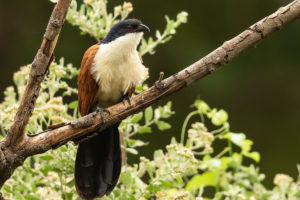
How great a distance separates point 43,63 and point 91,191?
0.69 m

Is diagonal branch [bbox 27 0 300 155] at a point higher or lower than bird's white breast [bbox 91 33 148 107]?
lower

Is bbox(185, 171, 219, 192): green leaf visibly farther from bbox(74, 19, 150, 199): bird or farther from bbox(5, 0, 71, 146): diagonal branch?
bbox(5, 0, 71, 146): diagonal branch

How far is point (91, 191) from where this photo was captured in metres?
2.52

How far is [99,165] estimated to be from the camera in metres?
2.70

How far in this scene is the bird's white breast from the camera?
9.05 feet

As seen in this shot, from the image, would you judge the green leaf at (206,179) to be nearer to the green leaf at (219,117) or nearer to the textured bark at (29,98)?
the green leaf at (219,117)

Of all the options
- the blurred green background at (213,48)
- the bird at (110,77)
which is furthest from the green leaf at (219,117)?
the blurred green background at (213,48)

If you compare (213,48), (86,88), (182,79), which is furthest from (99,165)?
(213,48)

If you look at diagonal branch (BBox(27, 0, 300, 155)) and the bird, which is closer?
diagonal branch (BBox(27, 0, 300, 155))

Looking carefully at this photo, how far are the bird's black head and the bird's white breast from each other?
0.03m

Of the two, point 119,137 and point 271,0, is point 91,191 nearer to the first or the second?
point 119,137

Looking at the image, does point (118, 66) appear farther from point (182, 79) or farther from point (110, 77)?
point (182, 79)

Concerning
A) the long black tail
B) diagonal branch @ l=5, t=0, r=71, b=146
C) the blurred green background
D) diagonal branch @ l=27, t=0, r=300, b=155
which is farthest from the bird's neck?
the blurred green background

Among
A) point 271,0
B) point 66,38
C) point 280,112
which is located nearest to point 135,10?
point 66,38
